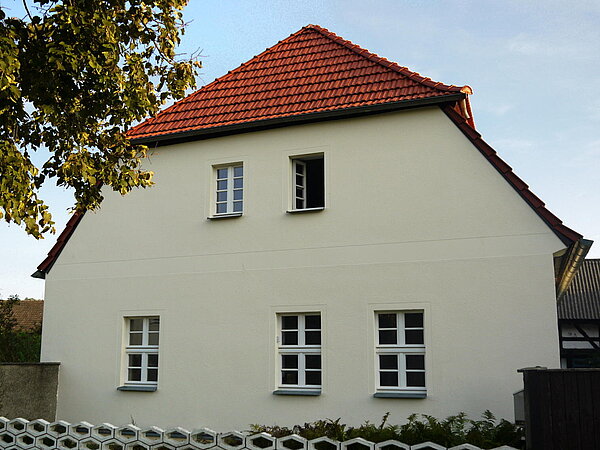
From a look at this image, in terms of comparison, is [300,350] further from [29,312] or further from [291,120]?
[29,312]

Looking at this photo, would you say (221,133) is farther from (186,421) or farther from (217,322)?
(186,421)

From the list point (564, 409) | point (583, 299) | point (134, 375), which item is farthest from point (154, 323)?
point (583, 299)

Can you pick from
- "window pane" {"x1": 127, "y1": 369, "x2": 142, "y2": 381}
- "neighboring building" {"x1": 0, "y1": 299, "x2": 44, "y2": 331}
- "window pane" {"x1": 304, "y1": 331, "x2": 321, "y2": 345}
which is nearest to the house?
"window pane" {"x1": 304, "y1": 331, "x2": 321, "y2": 345}

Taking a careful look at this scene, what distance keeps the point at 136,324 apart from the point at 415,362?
5864 mm

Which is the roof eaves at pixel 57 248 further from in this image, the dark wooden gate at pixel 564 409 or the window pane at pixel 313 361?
the dark wooden gate at pixel 564 409

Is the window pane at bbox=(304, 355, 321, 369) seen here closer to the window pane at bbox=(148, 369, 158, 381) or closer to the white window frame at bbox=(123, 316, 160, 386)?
the white window frame at bbox=(123, 316, 160, 386)

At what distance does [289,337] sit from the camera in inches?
545

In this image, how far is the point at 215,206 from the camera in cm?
1505

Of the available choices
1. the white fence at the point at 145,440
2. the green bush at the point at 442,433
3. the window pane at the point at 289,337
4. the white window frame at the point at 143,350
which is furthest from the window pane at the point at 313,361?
the white window frame at the point at 143,350

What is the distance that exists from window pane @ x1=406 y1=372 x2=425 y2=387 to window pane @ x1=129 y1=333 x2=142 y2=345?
559 centimetres

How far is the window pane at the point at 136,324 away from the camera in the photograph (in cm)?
1537

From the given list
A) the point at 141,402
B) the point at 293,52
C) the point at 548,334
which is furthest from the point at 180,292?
the point at 548,334

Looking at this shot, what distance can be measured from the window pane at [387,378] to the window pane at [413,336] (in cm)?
60

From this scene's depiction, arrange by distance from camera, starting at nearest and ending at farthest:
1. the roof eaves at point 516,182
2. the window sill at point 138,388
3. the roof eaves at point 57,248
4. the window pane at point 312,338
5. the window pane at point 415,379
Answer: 1. the roof eaves at point 516,182
2. the window pane at point 415,379
3. the window pane at point 312,338
4. the window sill at point 138,388
5. the roof eaves at point 57,248
